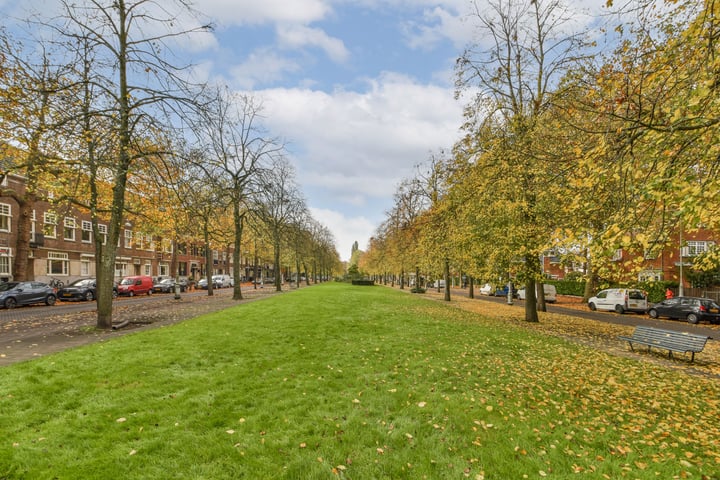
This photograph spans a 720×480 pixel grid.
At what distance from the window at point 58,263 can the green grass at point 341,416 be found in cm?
3733

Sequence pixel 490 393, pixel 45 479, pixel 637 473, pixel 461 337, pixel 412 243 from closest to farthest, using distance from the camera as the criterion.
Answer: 1. pixel 45 479
2. pixel 637 473
3. pixel 490 393
4. pixel 461 337
5. pixel 412 243

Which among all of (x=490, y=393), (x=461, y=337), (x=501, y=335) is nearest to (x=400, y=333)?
(x=461, y=337)

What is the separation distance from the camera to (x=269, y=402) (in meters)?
5.43

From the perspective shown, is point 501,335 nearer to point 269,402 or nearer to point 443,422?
point 443,422

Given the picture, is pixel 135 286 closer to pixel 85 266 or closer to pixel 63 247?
pixel 63 247

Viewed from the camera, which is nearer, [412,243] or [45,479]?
[45,479]

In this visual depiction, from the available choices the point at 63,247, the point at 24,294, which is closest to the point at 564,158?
the point at 24,294

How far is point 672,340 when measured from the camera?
9812 millimetres

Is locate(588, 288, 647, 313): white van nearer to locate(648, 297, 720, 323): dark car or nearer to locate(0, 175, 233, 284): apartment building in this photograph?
locate(648, 297, 720, 323): dark car

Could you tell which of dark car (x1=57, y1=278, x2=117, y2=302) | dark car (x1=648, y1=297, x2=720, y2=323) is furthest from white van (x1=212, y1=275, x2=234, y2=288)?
dark car (x1=648, y1=297, x2=720, y2=323)

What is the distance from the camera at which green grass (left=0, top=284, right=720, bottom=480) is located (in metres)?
3.85

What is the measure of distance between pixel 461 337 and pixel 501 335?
181cm

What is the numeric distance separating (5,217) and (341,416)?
4148cm

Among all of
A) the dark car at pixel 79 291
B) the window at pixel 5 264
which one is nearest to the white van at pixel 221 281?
the window at pixel 5 264
